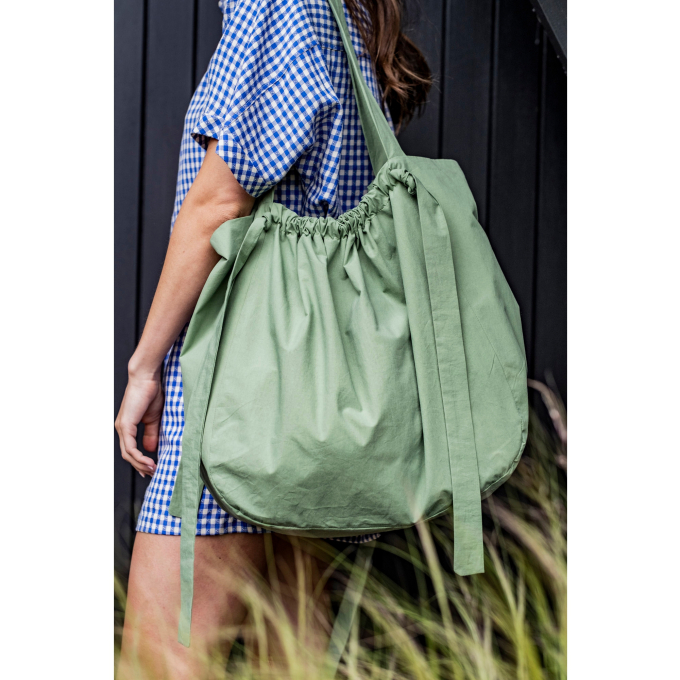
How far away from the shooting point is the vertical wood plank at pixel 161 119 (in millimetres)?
1234

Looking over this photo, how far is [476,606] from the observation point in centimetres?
115

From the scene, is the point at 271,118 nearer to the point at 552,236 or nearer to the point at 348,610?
the point at 348,610

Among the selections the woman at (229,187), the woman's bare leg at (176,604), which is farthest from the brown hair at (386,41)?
the woman's bare leg at (176,604)

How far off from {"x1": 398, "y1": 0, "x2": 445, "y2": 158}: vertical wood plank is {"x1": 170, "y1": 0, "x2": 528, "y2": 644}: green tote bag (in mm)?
661

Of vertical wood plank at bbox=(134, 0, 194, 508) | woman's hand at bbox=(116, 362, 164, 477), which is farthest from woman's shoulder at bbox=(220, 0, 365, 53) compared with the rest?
vertical wood plank at bbox=(134, 0, 194, 508)

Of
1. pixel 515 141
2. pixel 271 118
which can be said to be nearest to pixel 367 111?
pixel 271 118

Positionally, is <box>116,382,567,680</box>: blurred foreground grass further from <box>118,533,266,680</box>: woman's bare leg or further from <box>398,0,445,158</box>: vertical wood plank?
<box>398,0,445,158</box>: vertical wood plank

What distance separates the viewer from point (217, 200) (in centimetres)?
68

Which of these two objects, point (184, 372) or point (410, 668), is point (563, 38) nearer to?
point (184, 372)

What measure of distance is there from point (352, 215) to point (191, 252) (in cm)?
20

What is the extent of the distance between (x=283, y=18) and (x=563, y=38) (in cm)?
69

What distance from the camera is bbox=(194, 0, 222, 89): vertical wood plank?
4.08 feet

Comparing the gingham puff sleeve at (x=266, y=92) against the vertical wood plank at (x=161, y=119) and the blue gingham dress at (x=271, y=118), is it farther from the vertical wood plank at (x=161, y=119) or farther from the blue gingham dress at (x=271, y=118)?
the vertical wood plank at (x=161, y=119)

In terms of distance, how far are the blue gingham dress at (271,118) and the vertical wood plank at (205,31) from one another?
584 millimetres
